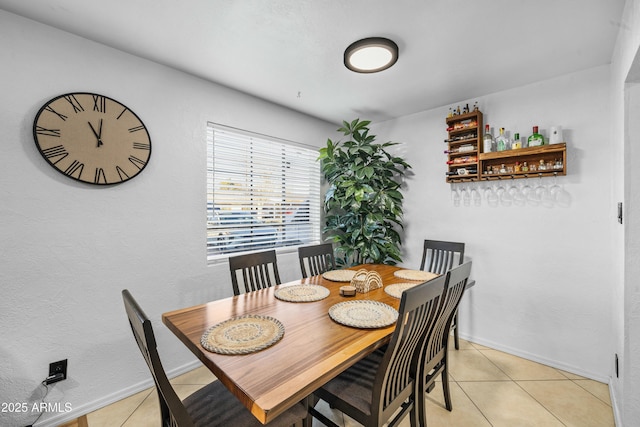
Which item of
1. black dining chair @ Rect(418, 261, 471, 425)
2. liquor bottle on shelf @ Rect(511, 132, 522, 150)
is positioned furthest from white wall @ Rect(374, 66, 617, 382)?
black dining chair @ Rect(418, 261, 471, 425)

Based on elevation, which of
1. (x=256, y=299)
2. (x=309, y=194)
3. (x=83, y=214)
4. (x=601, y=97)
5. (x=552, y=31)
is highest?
(x=552, y=31)

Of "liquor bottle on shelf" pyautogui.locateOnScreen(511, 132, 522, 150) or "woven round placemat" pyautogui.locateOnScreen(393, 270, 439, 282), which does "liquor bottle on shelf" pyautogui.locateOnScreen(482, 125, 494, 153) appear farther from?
"woven round placemat" pyautogui.locateOnScreen(393, 270, 439, 282)

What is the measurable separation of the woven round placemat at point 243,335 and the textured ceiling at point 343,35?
1721 mm

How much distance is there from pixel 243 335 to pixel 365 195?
2.09 meters

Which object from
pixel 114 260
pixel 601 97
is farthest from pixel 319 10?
pixel 601 97

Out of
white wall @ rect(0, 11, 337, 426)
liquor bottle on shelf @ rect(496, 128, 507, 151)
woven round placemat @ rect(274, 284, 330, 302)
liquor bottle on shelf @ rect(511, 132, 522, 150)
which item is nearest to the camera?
white wall @ rect(0, 11, 337, 426)

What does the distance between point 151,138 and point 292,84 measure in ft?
4.15

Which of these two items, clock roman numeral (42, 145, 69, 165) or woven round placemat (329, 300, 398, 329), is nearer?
woven round placemat (329, 300, 398, 329)

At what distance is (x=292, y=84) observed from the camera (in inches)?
98.4

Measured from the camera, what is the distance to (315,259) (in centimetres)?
255

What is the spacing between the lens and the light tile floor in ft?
5.77

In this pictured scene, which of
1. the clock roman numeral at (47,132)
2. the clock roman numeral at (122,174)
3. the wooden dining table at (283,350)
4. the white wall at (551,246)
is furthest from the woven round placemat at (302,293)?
the white wall at (551,246)

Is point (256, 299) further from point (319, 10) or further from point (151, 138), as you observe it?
point (319, 10)

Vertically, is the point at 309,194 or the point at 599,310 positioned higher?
the point at 309,194
